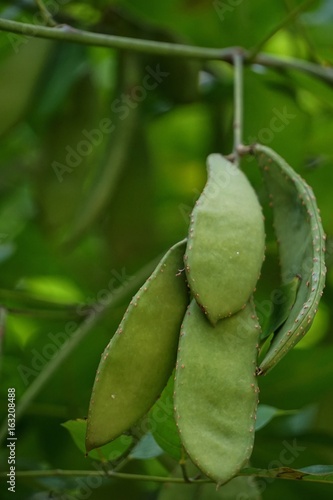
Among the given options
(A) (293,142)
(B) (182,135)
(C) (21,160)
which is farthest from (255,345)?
(B) (182,135)

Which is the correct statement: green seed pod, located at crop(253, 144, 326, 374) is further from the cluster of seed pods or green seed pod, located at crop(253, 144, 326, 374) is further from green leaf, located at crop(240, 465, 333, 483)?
green leaf, located at crop(240, 465, 333, 483)

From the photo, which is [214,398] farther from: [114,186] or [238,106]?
[114,186]

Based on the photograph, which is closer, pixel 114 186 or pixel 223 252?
pixel 223 252

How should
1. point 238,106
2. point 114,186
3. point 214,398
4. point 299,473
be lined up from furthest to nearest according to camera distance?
point 114,186, point 238,106, point 299,473, point 214,398

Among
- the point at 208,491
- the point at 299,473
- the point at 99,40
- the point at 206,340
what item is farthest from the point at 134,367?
the point at 99,40

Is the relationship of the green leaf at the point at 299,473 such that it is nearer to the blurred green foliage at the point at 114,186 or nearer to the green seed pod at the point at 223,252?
the green seed pod at the point at 223,252

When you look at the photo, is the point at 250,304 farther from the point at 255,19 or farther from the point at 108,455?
the point at 255,19

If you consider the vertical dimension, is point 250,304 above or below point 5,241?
below
